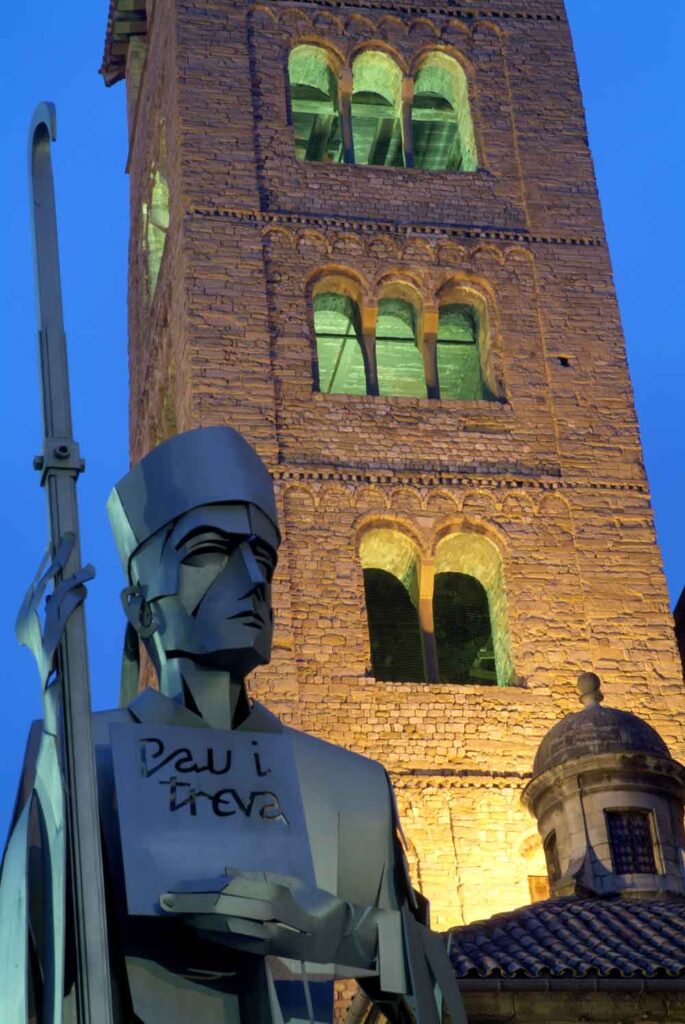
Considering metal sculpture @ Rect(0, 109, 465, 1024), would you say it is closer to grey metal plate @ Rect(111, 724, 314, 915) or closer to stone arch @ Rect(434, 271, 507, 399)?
grey metal plate @ Rect(111, 724, 314, 915)

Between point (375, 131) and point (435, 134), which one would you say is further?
point (375, 131)

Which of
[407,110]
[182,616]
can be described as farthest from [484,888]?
[182,616]

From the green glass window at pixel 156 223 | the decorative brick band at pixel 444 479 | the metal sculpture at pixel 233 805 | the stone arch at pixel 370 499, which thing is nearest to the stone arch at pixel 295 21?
the green glass window at pixel 156 223

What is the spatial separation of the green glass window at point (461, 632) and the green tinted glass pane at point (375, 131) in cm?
604

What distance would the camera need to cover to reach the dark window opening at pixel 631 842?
71.7ft

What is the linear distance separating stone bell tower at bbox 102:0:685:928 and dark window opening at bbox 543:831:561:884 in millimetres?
599

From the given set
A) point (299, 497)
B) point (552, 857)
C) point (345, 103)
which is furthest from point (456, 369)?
point (552, 857)

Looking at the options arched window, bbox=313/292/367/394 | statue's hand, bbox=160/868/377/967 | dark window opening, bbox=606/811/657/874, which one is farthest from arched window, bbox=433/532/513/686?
statue's hand, bbox=160/868/377/967

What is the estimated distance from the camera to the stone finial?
22.8 meters

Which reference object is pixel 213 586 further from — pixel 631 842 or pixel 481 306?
A: pixel 481 306

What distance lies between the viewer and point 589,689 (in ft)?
75.0

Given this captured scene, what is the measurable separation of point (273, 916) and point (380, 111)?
2512cm

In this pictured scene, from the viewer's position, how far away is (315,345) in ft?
88.6

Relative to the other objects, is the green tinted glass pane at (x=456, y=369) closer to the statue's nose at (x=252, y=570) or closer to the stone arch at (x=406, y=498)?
the stone arch at (x=406, y=498)
